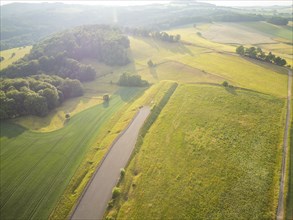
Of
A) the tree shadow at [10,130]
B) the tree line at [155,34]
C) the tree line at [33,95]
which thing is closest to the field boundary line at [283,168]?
the tree shadow at [10,130]

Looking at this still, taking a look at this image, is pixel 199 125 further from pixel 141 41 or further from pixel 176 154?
pixel 141 41

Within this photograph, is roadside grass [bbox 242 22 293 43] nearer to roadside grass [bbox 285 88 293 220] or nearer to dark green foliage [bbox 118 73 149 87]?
dark green foliage [bbox 118 73 149 87]

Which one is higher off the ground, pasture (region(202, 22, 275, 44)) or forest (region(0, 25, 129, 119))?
pasture (region(202, 22, 275, 44))

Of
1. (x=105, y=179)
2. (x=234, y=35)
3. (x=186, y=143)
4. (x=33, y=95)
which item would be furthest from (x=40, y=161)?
(x=234, y=35)

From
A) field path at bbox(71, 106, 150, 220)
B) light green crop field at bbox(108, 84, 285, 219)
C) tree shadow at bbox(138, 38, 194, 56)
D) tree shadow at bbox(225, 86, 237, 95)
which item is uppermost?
tree shadow at bbox(138, 38, 194, 56)

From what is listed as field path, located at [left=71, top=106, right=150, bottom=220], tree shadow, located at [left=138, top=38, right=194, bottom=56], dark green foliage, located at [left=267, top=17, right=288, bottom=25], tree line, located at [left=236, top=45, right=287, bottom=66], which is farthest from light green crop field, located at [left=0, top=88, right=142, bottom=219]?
dark green foliage, located at [left=267, top=17, right=288, bottom=25]

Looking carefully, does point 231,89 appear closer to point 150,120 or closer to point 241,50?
point 150,120

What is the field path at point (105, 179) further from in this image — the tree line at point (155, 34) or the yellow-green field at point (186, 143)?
the tree line at point (155, 34)
